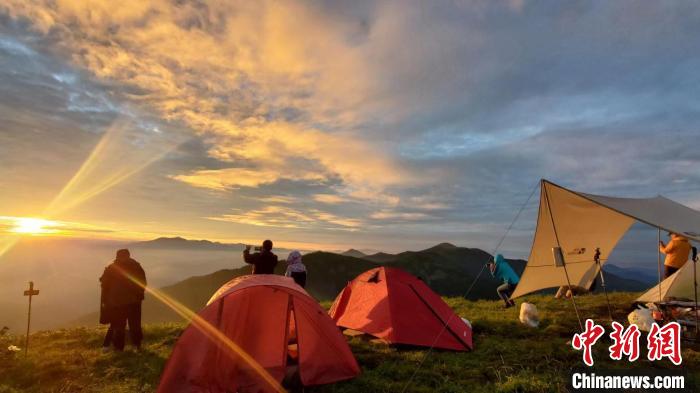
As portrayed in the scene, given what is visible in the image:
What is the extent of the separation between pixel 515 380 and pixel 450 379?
123cm

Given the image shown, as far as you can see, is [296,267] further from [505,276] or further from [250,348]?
[505,276]

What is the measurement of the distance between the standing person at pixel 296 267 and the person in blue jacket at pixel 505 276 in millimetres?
7185

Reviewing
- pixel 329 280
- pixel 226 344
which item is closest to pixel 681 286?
pixel 226 344

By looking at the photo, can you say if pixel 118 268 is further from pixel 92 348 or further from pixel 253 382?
pixel 253 382

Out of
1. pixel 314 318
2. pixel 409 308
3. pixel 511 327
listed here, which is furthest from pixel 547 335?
pixel 314 318

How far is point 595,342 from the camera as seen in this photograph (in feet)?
31.3

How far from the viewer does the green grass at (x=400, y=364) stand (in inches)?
281

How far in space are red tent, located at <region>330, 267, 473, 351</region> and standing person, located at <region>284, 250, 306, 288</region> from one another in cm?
235

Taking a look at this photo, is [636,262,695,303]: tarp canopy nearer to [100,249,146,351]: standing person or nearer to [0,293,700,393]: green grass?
[0,293,700,393]: green grass

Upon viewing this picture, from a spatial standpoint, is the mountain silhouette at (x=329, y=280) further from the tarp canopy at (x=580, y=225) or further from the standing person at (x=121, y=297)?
the standing person at (x=121, y=297)

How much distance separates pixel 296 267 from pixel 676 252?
13454 mm

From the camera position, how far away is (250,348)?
809cm

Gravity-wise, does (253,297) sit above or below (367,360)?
above

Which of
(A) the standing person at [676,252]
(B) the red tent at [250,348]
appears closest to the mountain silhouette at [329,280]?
(A) the standing person at [676,252]
